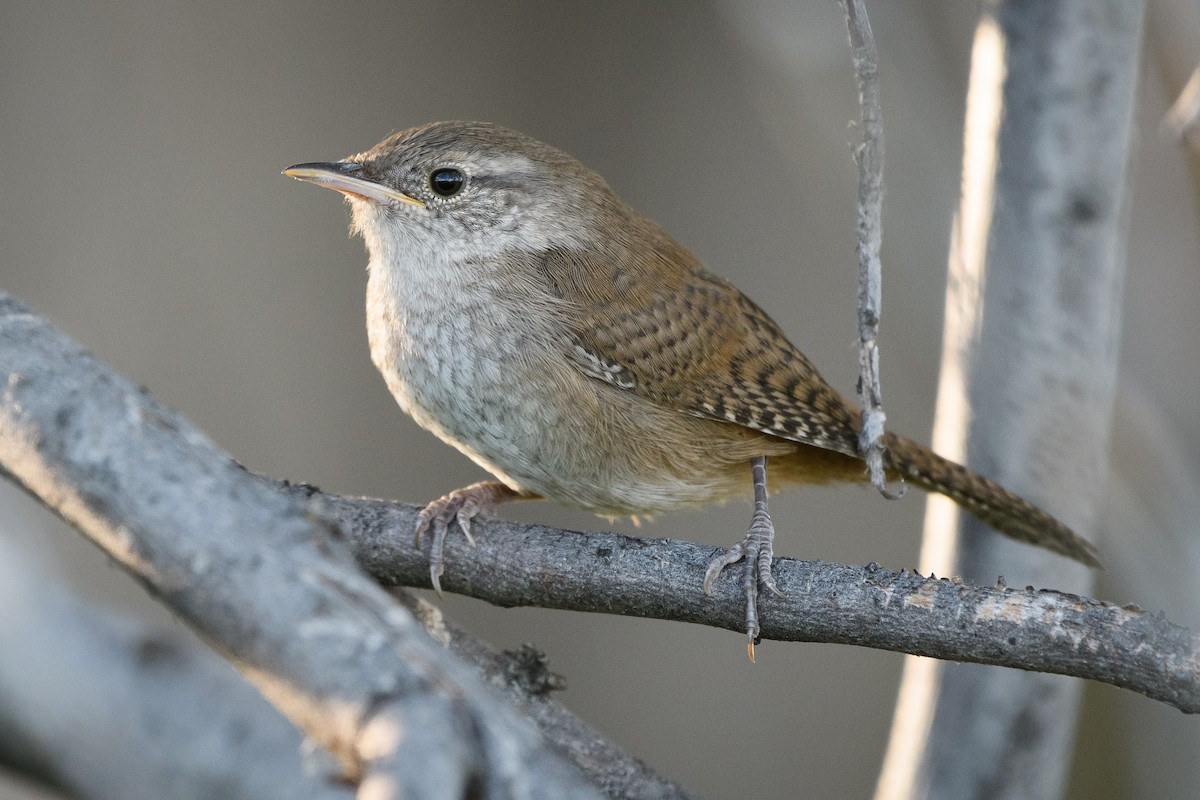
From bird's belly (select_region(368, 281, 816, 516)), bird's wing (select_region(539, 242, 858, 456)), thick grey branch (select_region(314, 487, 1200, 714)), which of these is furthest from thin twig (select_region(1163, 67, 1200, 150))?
thick grey branch (select_region(314, 487, 1200, 714))

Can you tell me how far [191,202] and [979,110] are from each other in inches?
127

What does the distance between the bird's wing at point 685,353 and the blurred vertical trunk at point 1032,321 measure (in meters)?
0.42

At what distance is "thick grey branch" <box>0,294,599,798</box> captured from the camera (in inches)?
45.9

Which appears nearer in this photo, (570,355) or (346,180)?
(570,355)

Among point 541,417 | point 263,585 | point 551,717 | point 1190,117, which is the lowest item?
point 551,717

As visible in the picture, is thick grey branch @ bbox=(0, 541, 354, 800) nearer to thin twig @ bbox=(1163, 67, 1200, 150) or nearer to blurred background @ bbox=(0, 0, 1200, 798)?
thin twig @ bbox=(1163, 67, 1200, 150)

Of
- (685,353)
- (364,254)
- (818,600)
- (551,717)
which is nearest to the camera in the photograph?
(818,600)

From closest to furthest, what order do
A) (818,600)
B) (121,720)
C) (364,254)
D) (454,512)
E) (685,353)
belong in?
1. (121,720)
2. (818,600)
3. (454,512)
4. (685,353)
5. (364,254)

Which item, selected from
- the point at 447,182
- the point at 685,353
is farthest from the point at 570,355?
the point at 447,182

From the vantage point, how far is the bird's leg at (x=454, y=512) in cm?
231

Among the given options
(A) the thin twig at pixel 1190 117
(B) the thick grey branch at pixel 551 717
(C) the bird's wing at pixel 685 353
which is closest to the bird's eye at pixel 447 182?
(C) the bird's wing at pixel 685 353

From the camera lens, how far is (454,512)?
8.23 feet

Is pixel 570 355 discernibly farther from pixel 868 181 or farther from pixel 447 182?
pixel 868 181

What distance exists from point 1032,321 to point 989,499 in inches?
19.8
